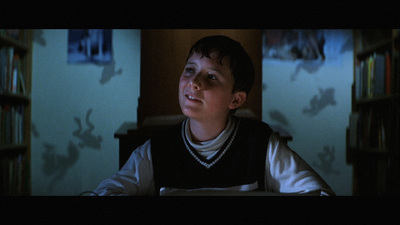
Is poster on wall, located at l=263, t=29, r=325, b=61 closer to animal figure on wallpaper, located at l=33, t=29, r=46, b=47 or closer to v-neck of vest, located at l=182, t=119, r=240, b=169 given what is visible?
v-neck of vest, located at l=182, t=119, r=240, b=169

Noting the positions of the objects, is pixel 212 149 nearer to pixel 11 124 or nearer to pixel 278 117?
pixel 278 117

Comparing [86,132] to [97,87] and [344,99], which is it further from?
[344,99]

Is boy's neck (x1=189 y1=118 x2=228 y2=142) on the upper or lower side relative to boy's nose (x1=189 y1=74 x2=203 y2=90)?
lower

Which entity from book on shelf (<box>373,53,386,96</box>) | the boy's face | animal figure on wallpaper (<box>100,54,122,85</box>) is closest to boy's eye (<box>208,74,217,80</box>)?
the boy's face

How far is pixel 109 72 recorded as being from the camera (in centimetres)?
A: 108

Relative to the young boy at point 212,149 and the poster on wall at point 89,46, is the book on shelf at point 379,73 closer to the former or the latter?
the young boy at point 212,149

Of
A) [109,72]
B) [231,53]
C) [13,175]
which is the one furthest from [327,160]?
[13,175]

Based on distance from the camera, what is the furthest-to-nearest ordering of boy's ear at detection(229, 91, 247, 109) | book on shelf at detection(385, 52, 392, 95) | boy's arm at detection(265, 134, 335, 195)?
book on shelf at detection(385, 52, 392, 95), boy's ear at detection(229, 91, 247, 109), boy's arm at detection(265, 134, 335, 195)

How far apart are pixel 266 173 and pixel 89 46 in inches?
27.1

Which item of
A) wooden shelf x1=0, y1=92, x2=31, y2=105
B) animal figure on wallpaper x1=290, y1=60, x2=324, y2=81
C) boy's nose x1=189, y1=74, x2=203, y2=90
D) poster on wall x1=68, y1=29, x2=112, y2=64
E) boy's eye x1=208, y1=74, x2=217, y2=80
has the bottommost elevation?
wooden shelf x1=0, y1=92, x2=31, y2=105

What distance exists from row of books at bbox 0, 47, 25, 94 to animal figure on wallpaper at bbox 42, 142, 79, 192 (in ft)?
0.66

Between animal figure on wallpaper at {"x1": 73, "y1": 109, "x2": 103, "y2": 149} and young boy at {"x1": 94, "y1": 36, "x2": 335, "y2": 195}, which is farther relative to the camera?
animal figure on wallpaper at {"x1": 73, "y1": 109, "x2": 103, "y2": 149}

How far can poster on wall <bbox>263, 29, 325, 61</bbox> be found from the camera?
1132mm
